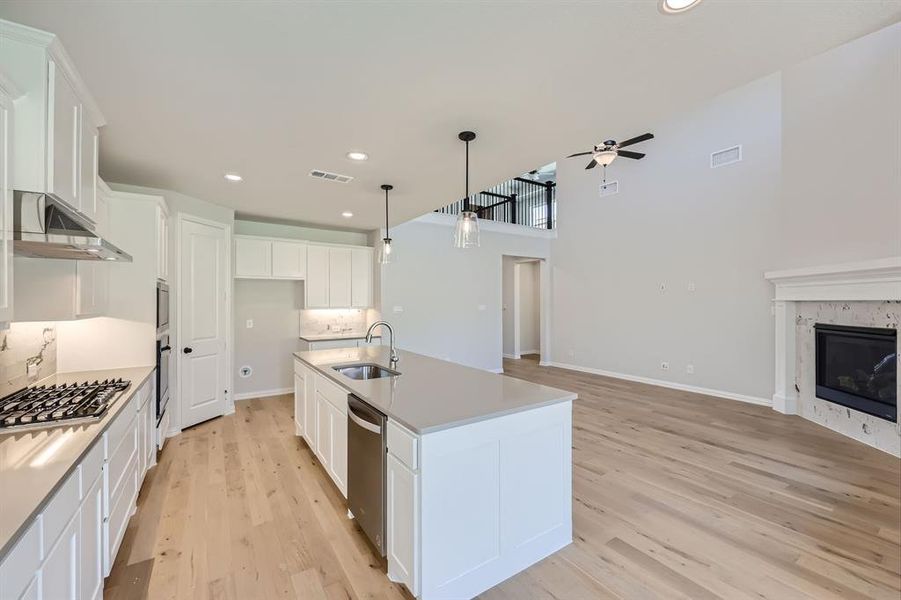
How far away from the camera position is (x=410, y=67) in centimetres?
176

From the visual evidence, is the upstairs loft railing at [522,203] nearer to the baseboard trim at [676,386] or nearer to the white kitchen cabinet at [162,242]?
the baseboard trim at [676,386]

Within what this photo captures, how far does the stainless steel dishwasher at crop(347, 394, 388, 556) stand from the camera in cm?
195

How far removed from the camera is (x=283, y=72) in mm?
1800

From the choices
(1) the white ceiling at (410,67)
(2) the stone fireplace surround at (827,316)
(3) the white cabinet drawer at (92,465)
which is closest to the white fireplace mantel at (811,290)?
(2) the stone fireplace surround at (827,316)

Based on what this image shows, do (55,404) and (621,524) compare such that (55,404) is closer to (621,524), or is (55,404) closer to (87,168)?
(87,168)

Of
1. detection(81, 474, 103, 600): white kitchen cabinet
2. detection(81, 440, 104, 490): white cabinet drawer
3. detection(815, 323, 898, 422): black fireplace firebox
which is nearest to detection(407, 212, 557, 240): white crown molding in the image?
detection(815, 323, 898, 422): black fireplace firebox

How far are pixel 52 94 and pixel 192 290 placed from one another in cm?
284

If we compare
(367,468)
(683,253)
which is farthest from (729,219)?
(367,468)

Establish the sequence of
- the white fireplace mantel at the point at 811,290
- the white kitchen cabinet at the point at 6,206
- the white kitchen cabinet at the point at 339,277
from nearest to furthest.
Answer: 1. the white kitchen cabinet at the point at 6,206
2. the white fireplace mantel at the point at 811,290
3. the white kitchen cabinet at the point at 339,277

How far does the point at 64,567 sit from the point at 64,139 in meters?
1.74

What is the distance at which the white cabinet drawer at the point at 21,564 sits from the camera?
0.92 meters

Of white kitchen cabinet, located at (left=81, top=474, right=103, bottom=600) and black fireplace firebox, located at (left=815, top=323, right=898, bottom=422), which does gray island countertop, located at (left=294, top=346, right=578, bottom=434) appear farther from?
black fireplace firebox, located at (left=815, top=323, right=898, bottom=422)

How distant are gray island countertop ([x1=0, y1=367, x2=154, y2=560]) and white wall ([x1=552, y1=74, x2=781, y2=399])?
648 centimetres

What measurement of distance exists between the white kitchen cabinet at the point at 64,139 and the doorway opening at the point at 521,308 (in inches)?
303
